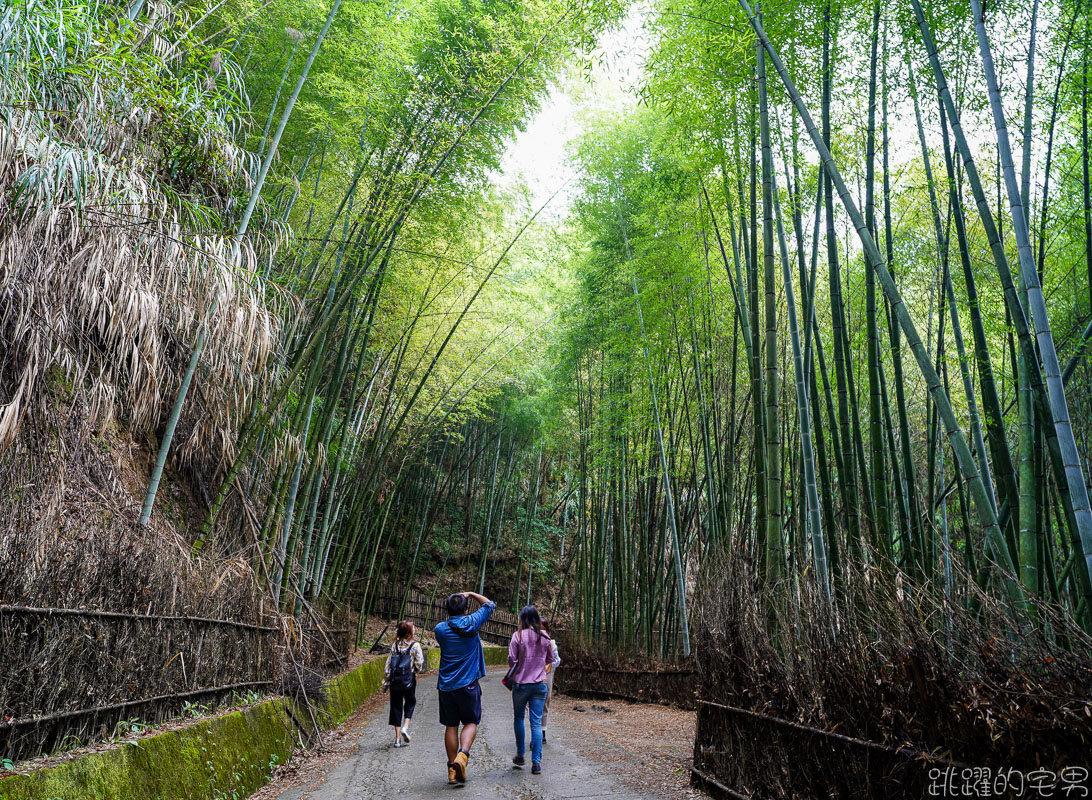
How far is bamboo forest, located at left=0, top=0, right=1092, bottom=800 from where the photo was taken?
2.16 metres

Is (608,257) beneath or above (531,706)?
above

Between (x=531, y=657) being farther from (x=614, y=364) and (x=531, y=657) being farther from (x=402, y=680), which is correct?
(x=614, y=364)

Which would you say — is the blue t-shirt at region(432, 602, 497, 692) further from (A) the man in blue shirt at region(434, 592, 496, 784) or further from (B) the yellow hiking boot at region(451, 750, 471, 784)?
(B) the yellow hiking boot at region(451, 750, 471, 784)

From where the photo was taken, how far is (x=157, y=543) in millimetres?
3248

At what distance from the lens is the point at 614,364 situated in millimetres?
7441

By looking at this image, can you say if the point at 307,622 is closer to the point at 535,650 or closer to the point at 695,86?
the point at 535,650

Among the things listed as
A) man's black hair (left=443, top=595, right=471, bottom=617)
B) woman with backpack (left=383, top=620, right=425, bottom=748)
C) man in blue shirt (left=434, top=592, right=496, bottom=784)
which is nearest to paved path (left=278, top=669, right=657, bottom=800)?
woman with backpack (left=383, top=620, right=425, bottom=748)

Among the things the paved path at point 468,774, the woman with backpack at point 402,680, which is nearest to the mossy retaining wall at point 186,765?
the paved path at point 468,774

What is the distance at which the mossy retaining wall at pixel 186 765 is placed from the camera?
6.59ft

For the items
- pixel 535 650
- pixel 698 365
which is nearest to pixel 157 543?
pixel 535 650

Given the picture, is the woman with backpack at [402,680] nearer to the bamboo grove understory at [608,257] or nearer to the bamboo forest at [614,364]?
the bamboo forest at [614,364]

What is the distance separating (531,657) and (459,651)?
23.0 inches

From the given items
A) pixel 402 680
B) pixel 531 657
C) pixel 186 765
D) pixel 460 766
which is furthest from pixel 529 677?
pixel 186 765

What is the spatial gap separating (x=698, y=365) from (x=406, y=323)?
10.1 feet
